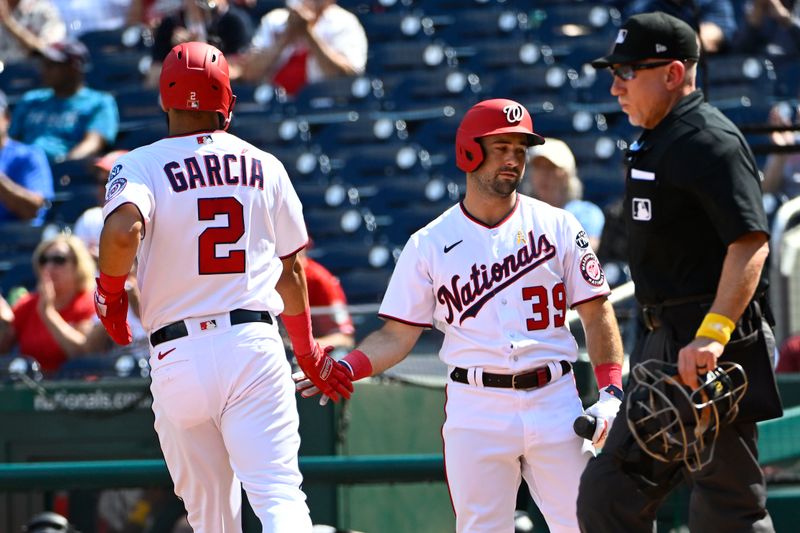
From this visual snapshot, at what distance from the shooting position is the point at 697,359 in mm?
3711

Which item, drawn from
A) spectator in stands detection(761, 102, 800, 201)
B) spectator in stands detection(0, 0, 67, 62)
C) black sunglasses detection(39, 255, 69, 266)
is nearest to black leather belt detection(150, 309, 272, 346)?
black sunglasses detection(39, 255, 69, 266)

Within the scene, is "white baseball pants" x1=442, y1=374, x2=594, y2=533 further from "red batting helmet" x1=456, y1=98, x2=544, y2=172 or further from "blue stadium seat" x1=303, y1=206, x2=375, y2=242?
"blue stadium seat" x1=303, y1=206, x2=375, y2=242

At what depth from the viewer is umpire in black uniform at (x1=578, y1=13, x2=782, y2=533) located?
12.8 ft

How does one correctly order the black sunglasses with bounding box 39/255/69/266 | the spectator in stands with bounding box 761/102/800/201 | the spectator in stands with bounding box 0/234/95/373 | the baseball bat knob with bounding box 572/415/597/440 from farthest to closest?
1. the spectator in stands with bounding box 761/102/800/201
2. the black sunglasses with bounding box 39/255/69/266
3. the spectator in stands with bounding box 0/234/95/373
4. the baseball bat knob with bounding box 572/415/597/440

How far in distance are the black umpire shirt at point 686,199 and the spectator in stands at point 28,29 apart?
29.2ft

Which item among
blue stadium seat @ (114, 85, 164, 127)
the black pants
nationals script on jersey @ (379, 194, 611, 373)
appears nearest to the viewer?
the black pants

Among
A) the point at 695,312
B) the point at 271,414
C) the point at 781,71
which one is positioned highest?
the point at 781,71

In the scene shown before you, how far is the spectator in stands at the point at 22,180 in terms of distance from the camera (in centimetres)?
957

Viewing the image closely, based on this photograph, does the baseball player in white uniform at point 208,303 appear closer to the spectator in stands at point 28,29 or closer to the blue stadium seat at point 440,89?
the blue stadium seat at point 440,89

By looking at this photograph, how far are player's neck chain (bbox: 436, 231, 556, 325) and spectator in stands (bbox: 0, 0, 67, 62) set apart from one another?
8367mm

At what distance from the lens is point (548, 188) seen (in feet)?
24.1

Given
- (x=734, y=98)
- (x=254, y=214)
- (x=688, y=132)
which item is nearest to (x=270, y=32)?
(x=734, y=98)

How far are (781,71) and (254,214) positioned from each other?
5.64m

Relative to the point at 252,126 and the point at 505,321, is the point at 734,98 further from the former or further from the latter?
the point at 505,321
